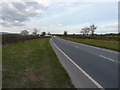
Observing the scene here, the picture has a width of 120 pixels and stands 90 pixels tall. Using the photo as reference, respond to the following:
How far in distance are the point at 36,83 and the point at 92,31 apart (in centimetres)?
11442

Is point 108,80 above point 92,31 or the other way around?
the other way around

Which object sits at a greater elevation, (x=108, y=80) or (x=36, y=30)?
(x=36, y=30)

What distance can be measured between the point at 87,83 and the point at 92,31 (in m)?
Result: 114

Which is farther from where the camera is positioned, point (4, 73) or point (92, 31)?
point (92, 31)

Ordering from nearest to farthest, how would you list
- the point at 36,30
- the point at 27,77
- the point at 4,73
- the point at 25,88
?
the point at 25,88
the point at 27,77
the point at 4,73
the point at 36,30

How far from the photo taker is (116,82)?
233 inches

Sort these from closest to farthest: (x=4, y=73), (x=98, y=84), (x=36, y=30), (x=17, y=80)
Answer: (x=98, y=84)
(x=17, y=80)
(x=4, y=73)
(x=36, y=30)

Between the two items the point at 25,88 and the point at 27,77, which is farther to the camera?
the point at 27,77

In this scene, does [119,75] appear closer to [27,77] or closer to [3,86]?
[27,77]

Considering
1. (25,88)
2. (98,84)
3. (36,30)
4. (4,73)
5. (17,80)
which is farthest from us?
(36,30)

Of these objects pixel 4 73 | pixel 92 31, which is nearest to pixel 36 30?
pixel 92 31

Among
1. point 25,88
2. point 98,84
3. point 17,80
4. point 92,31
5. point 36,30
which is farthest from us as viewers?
point 36,30

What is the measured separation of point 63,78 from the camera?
253 inches

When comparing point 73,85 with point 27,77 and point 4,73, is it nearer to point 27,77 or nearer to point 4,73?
point 27,77
